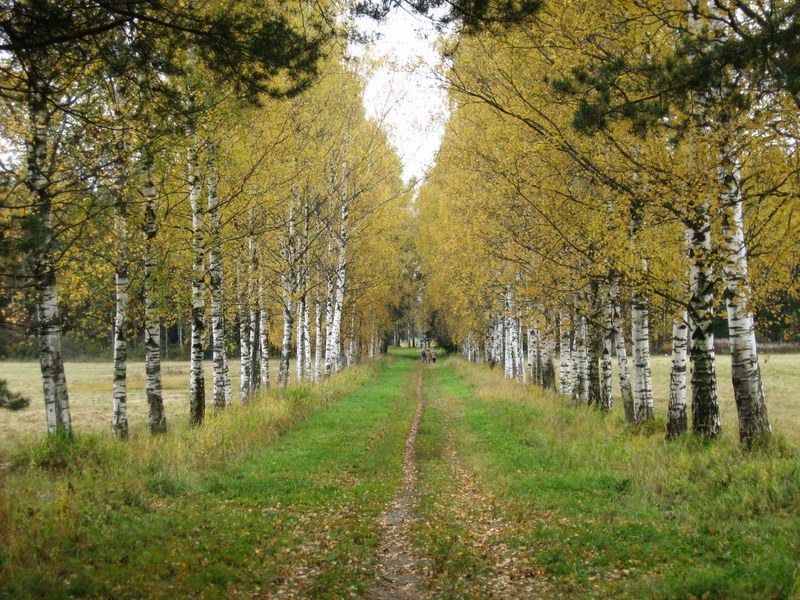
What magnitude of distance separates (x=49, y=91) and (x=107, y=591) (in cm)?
479

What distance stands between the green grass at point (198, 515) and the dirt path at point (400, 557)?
0.17 meters

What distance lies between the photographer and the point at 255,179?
597 inches

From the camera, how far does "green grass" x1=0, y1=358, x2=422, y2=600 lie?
5387 millimetres

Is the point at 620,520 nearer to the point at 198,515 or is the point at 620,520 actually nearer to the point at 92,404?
the point at 198,515

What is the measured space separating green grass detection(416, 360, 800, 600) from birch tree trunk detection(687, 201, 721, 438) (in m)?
0.54

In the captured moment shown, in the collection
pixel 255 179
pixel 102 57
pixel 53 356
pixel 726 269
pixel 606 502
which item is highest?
pixel 255 179

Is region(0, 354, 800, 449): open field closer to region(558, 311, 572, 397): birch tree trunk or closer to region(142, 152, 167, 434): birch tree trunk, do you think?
region(558, 311, 572, 397): birch tree trunk

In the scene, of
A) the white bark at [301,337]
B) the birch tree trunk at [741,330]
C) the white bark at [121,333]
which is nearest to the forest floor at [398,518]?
the birch tree trunk at [741,330]

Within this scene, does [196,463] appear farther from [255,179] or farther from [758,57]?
[758,57]

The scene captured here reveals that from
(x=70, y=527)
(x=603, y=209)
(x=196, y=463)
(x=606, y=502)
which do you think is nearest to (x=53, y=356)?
(x=196, y=463)

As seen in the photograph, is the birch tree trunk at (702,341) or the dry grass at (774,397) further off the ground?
the birch tree trunk at (702,341)

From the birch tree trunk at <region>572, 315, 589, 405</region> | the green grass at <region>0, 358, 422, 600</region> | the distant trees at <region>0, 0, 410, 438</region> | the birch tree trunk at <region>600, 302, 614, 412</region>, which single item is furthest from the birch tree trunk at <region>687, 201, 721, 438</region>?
the birch tree trunk at <region>572, 315, 589, 405</region>

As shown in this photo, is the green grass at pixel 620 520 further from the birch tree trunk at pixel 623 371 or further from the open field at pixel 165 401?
the open field at pixel 165 401

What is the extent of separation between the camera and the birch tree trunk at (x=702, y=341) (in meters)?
9.43
